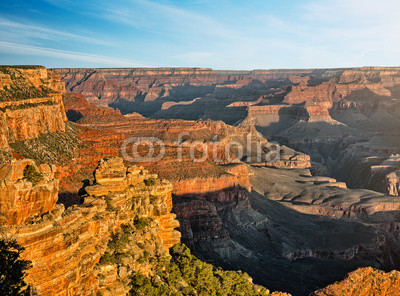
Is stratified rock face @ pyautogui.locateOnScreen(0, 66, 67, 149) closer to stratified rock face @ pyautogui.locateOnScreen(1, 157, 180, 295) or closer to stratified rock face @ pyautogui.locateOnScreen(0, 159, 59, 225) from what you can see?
stratified rock face @ pyautogui.locateOnScreen(1, 157, 180, 295)

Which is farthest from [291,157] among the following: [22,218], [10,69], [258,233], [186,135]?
[22,218]

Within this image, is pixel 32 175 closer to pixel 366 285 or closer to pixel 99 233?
pixel 99 233

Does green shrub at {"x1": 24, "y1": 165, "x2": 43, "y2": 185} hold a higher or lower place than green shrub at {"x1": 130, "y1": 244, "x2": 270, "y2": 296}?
higher

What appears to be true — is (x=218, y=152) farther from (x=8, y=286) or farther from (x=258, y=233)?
(x=8, y=286)

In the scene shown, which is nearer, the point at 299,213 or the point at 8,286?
the point at 8,286

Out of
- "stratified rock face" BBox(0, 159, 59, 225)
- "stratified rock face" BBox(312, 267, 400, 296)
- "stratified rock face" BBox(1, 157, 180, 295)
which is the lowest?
"stratified rock face" BBox(312, 267, 400, 296)

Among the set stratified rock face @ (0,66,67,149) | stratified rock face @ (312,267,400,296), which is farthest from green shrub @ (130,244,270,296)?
stratified rock face @ (0,66,67,149)
